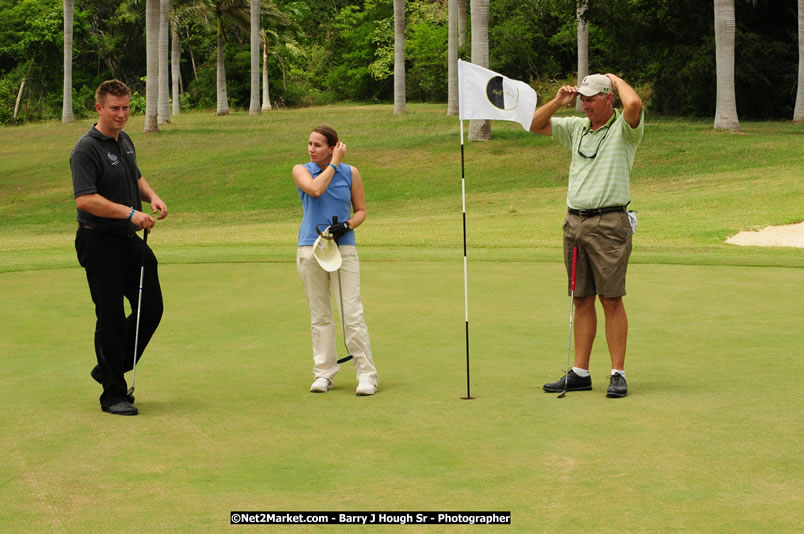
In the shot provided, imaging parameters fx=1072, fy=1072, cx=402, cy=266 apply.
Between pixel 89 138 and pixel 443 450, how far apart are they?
311 cm

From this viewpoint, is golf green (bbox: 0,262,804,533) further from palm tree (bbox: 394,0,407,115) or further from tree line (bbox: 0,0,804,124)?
palm tree (bbox: 394,0,407,115)

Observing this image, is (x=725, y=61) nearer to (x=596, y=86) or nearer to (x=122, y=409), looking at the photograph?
(x=596, y=86)

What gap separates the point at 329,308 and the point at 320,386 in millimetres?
666

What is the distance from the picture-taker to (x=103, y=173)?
684cm

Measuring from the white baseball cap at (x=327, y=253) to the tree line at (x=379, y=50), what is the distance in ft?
90.6

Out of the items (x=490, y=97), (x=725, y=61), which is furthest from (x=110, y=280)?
(x=725, y=61)

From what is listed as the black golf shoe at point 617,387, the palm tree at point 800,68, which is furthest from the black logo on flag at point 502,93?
the palm tree at point 800,68

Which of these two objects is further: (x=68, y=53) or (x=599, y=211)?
(x=68, y=53)

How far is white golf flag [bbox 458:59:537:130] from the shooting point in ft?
24.3

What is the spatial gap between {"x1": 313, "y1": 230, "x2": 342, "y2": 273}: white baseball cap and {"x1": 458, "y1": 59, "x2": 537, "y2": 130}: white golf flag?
49.1 inches

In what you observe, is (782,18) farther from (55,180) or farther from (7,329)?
(7,329)

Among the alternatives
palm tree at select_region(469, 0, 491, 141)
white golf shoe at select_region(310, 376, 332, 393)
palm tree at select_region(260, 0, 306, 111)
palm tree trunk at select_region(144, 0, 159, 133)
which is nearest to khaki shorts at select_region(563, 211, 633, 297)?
white golf shoe at select_region(310, 376, 332, 393)

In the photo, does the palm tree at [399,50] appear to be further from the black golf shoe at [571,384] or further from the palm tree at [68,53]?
the black golf shoe at [571,384]

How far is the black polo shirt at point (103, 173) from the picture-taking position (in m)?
6.71
